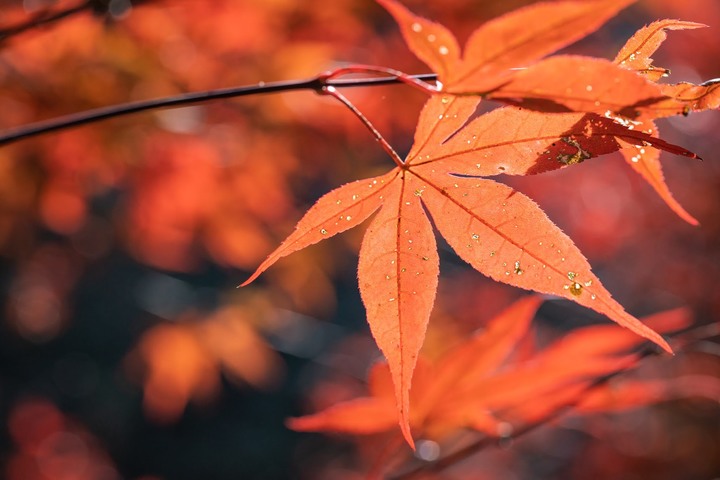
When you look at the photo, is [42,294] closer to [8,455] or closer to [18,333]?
[18,333]

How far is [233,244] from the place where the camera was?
Answer: 2047 mm

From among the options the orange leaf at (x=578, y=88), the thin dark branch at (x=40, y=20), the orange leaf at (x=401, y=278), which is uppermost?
the thin dark branch at (x=40, y=20)

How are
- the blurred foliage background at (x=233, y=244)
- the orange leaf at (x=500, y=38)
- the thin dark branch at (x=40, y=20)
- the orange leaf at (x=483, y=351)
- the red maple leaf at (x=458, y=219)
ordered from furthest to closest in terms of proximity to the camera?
the blurred foliage background at (x=233, y=244) → the orange leaf at (x=483, y=351) → the thin dark branch at (x=40, y=20) → the red maple leaf at (x=458, y=219) → the orange leaf at (x=500, y=38)

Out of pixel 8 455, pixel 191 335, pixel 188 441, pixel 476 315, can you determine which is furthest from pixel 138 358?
pixel 476 315

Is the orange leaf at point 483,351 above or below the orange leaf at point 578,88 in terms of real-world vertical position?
below

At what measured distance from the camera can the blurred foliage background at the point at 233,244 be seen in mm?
1532

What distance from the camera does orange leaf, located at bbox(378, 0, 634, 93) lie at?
0.34m

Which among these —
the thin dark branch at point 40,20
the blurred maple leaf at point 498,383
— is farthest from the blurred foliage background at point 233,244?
the blurred maple leaf at point 498,383

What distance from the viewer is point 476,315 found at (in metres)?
3.04

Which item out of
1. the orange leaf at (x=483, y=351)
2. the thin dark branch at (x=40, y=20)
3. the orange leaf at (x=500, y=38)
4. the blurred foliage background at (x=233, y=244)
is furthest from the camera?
the blurred foliage background at (x=233, y=244)

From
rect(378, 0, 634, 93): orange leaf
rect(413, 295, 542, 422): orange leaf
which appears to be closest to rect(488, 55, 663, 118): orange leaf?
rect(378, 0, 634, 93): orange leaf

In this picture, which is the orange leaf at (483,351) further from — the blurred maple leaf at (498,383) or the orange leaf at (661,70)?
the orange leaf at (661,70)

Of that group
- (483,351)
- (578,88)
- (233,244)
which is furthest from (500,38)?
(233,244)

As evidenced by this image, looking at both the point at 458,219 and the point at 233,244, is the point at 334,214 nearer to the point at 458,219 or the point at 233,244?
the point at 458,219
